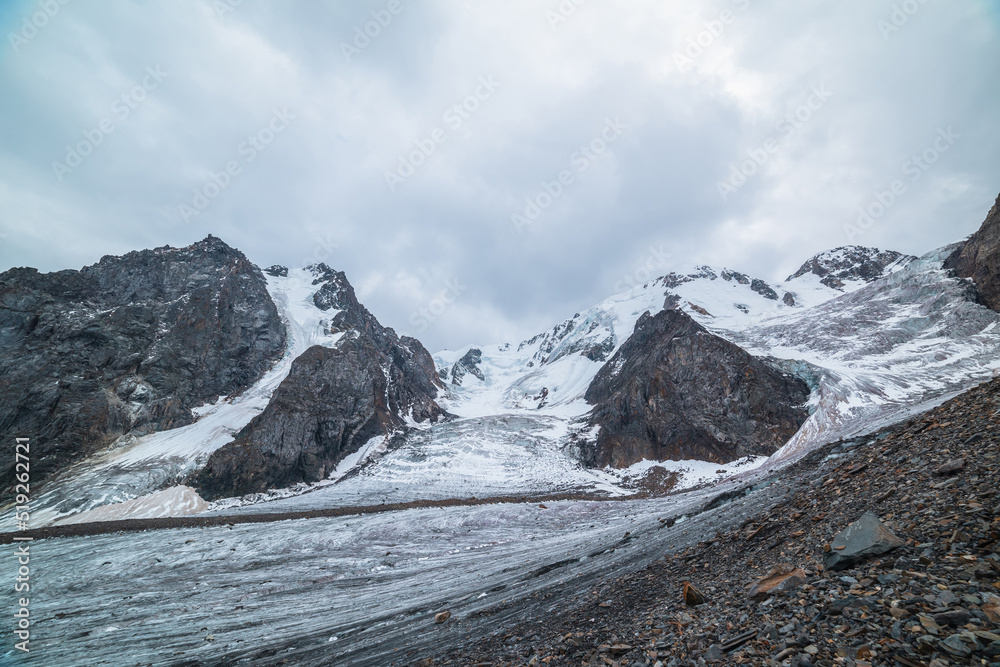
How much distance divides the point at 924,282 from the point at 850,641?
4977 inches

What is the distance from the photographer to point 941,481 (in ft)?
25.8

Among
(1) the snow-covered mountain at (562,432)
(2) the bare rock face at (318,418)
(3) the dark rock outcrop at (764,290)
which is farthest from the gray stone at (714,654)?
(3) the dark rock outcrop at (764,290)

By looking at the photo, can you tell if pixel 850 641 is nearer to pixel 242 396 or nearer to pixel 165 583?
pixel 165 583

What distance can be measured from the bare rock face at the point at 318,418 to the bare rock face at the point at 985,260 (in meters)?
124

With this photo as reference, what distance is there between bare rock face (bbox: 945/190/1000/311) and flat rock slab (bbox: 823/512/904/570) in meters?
104

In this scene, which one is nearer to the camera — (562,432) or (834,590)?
(834,590)

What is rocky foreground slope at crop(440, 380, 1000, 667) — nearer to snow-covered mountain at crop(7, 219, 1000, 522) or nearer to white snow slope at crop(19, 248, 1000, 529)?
snow-covered mountain at crop(7, 219, 1000, 522)

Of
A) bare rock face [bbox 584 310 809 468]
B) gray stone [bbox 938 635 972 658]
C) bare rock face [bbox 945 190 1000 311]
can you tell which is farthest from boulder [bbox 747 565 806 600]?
bare rock face [bbox 945 190 1000 311]

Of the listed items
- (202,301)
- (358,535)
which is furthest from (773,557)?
(202,301)

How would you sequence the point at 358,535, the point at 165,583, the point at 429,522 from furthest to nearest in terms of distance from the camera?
the point at 429,522
the point at 358,535
the point at 165,583

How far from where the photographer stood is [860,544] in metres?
6.52

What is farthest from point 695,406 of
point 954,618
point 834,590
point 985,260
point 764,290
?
point 764,290

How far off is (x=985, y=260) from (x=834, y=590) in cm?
11388

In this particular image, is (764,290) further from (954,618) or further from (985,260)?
(954,618)
